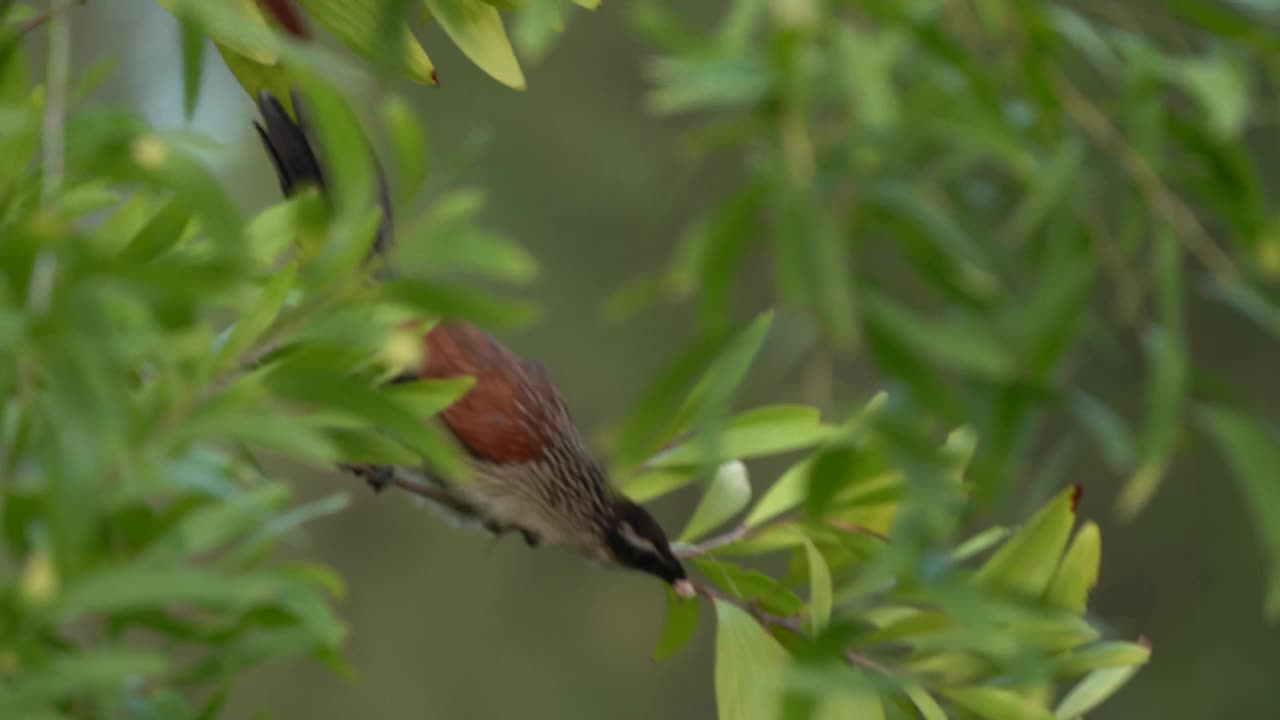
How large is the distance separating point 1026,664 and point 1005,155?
12 cm

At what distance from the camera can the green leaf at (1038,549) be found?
624 millimetres

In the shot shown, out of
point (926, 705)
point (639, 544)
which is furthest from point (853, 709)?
point (639, 544)

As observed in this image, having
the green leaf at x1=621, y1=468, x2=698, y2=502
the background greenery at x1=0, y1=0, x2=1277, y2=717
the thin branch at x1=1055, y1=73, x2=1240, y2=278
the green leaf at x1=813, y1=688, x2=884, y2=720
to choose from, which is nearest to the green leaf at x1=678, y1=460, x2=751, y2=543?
the green leaf at x1=621, y1=468, x2=698, y2=502

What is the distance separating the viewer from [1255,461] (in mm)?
368

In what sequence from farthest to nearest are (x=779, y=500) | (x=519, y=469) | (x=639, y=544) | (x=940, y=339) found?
(x=519, y=469), (x=639, y=544), (x=779, y=500), (x=940, y=339)

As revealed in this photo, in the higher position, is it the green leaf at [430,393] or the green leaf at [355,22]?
the green leaf at [355,22]

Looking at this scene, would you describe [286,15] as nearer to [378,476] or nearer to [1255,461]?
[378,476]

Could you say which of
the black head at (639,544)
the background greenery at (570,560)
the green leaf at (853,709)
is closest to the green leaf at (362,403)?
the green leaf at (853,709)

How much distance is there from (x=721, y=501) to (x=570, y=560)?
7.52ft

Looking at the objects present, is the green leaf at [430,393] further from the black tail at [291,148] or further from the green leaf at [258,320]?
the black tail at [291,148]

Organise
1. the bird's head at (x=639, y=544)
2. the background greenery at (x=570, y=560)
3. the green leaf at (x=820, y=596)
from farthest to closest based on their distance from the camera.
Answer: the background greenery at (x=570, y=560) < the bird's head at (x=639, y=544) < the green leaf at (x=820, y=596)

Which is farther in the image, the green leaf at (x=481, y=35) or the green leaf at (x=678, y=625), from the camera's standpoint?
the green leaf at (x=678, y=625)

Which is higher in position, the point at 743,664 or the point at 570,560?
the point at 743,664

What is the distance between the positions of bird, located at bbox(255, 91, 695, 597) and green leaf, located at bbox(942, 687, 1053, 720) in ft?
0.78
